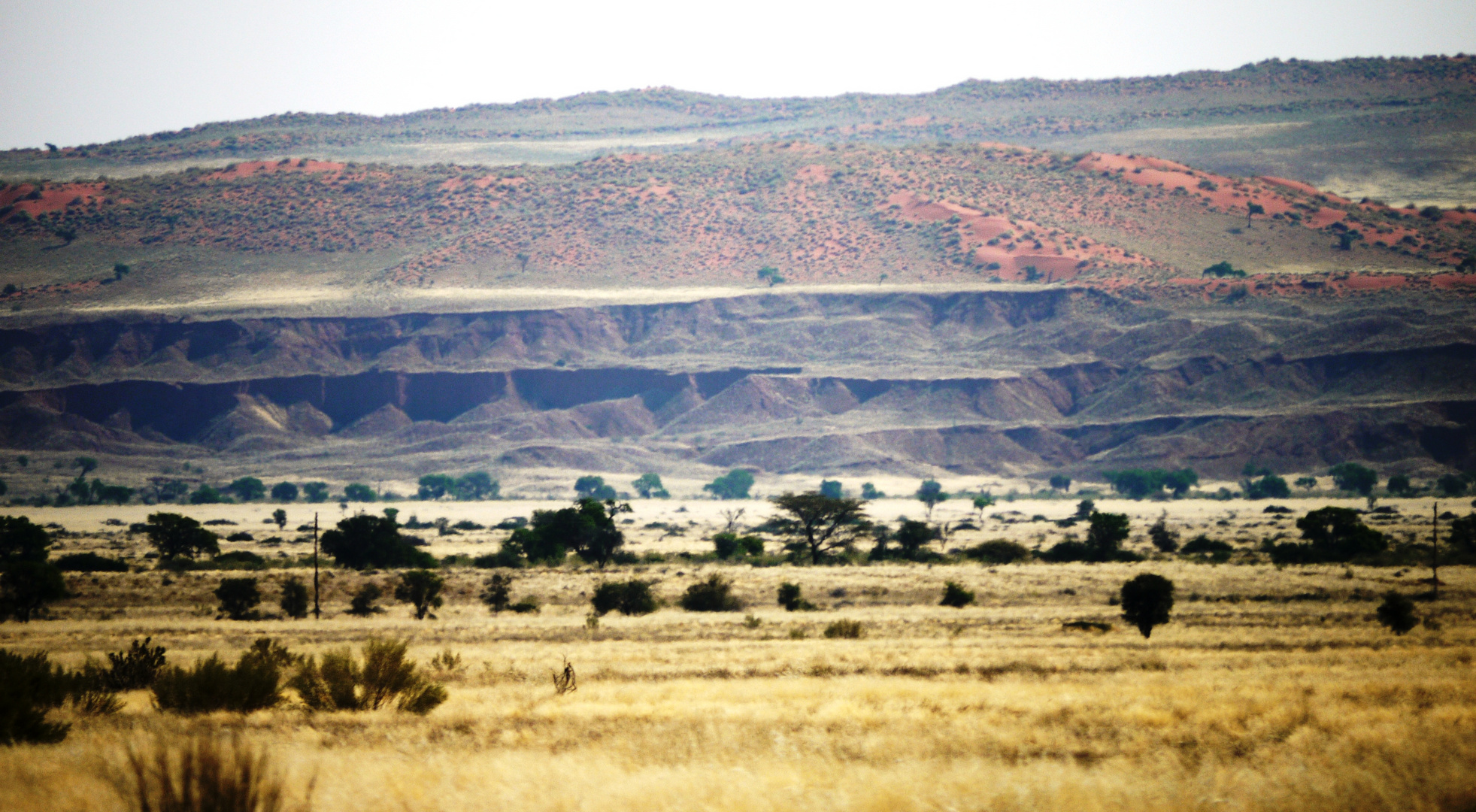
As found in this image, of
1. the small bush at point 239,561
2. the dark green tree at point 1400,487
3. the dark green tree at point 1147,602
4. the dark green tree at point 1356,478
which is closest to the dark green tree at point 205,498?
the small bush at point 239,561

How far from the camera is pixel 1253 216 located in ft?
447

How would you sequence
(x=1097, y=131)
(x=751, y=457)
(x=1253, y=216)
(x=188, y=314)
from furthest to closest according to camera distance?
(x=1097, y=131), (x=1253, y=216), (x=188, y=314), (x=751, y=457)

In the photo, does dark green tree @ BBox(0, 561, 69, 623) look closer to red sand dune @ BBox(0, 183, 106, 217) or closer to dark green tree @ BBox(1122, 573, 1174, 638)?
dark green tree @ BBox(1122, 573, 1174, 638)

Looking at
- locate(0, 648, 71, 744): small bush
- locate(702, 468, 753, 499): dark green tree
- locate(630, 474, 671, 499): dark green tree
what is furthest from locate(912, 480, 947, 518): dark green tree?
locate(0, 648, 71, 744): small bush

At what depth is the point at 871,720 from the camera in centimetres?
1448

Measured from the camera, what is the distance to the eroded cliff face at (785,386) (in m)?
99.6

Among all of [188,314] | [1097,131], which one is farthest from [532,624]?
[1097,131]

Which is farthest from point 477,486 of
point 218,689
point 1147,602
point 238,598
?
point 218,689

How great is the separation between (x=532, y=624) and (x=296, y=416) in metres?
92.4

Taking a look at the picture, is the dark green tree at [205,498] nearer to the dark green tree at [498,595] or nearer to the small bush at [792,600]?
the dark green tree at [498,595]

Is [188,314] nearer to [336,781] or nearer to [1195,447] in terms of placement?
[1195,447]

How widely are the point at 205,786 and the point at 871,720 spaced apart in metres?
8.09

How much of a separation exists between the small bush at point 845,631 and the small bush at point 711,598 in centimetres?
898

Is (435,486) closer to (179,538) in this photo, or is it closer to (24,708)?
(179,538)
